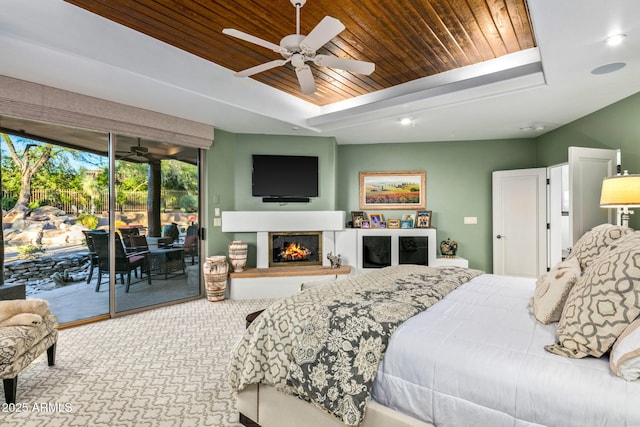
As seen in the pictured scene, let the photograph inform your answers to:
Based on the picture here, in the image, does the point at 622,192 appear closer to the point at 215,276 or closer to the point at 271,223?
the point at 271,223

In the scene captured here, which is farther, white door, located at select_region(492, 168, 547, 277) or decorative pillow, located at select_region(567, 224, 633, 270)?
white door, located at select_region(492, 168, 547, 277)

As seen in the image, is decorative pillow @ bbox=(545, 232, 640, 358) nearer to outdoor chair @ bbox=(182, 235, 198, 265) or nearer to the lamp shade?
the lamp shade

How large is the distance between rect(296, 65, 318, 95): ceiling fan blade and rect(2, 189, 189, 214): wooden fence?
2.55 metres

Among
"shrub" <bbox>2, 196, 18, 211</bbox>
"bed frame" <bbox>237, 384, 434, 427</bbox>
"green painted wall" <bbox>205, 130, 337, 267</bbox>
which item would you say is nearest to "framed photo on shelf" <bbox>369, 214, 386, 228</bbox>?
"green painted wall" <bbox>205, 130, 337, 267</bbox>

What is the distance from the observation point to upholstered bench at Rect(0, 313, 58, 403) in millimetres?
1941

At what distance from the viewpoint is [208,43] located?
2.87m

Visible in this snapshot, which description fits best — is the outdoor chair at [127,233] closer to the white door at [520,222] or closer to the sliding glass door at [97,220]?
the sliding glass door at [97,220]

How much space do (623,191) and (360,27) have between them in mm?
2598

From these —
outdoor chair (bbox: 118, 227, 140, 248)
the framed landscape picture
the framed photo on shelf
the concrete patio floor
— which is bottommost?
the concrete patio floor

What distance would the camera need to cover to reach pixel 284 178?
16.2 feet

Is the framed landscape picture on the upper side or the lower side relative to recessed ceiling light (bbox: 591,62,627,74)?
lower

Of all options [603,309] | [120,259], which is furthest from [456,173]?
[120,259]

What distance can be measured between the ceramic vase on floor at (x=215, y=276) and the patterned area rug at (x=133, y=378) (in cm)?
77

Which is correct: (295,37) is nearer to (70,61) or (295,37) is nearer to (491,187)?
(70,61)
